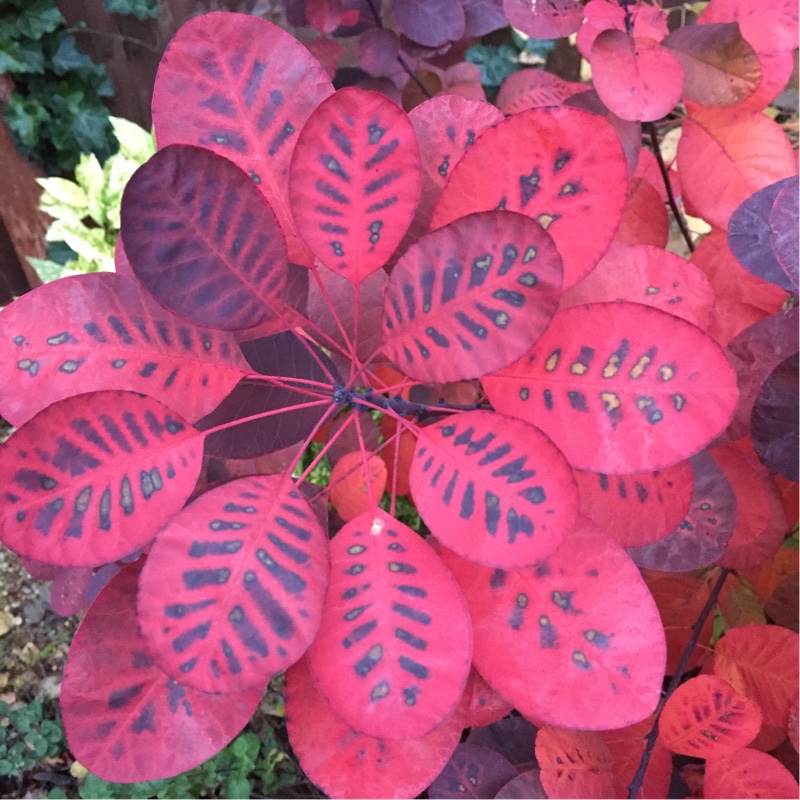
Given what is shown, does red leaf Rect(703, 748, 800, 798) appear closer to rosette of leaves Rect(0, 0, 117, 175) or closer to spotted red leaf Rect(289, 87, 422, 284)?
spotted red leaf Rect(289, 87, 422, 284)

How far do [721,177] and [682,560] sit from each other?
48cm

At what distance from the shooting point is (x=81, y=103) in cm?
162

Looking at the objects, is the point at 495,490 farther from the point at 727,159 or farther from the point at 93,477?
the point at 727,159

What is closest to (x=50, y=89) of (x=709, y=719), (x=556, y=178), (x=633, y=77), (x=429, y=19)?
(x=429, y=19)

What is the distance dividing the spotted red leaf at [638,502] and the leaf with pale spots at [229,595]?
25cm

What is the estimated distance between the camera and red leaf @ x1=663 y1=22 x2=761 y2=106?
2.38 feet

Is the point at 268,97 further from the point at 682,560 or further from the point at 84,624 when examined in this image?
the point at 682,560

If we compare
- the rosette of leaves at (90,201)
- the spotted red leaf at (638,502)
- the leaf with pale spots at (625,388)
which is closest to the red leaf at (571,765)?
the spotted red leaf at (638,502)

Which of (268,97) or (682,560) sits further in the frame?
(682,560)

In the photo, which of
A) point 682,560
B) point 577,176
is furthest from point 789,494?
point 577,176

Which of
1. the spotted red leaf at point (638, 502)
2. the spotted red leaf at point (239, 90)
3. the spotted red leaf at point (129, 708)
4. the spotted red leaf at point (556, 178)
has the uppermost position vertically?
the spotted red leaf at point (239, 90)

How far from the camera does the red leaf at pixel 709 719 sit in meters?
0.63

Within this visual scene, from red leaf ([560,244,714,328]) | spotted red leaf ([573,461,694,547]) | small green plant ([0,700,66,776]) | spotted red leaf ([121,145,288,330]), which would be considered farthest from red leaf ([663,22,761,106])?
small green plant ([0,700,66,776])

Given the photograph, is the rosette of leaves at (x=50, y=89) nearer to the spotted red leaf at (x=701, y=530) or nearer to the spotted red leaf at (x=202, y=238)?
the spotted red leaf at (x=202, y=238)
